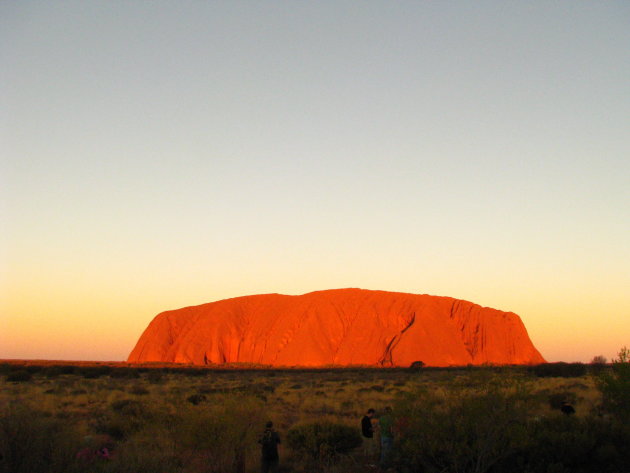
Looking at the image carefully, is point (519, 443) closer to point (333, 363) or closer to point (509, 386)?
point (509, 386)

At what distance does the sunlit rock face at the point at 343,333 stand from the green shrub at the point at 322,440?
5629 centimetres

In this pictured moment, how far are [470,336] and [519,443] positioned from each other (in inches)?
2806

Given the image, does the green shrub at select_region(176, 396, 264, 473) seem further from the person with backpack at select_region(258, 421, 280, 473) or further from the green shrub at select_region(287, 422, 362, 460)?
the green shrub at select_region(287, 422, 362, 460)

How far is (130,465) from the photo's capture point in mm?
8203

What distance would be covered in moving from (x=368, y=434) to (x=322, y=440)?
3.96 ft

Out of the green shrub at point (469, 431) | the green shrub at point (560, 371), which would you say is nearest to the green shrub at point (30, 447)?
the green shrub at point (469, 431)

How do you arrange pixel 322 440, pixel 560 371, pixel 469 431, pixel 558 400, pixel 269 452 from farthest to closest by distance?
pixel 560 371 → pixel 558 400 → pixel 322 440 → pixel 269 452 → pixel 469 431

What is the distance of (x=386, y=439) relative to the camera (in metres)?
11.0

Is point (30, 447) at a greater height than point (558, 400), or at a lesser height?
greater

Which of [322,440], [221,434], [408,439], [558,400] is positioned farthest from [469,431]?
[558,400]

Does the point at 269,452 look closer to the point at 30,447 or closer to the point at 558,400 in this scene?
the point at 30,447

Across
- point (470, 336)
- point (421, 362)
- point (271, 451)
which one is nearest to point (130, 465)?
point (271, 451)

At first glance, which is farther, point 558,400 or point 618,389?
point 558,400

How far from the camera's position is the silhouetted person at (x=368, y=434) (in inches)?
483
